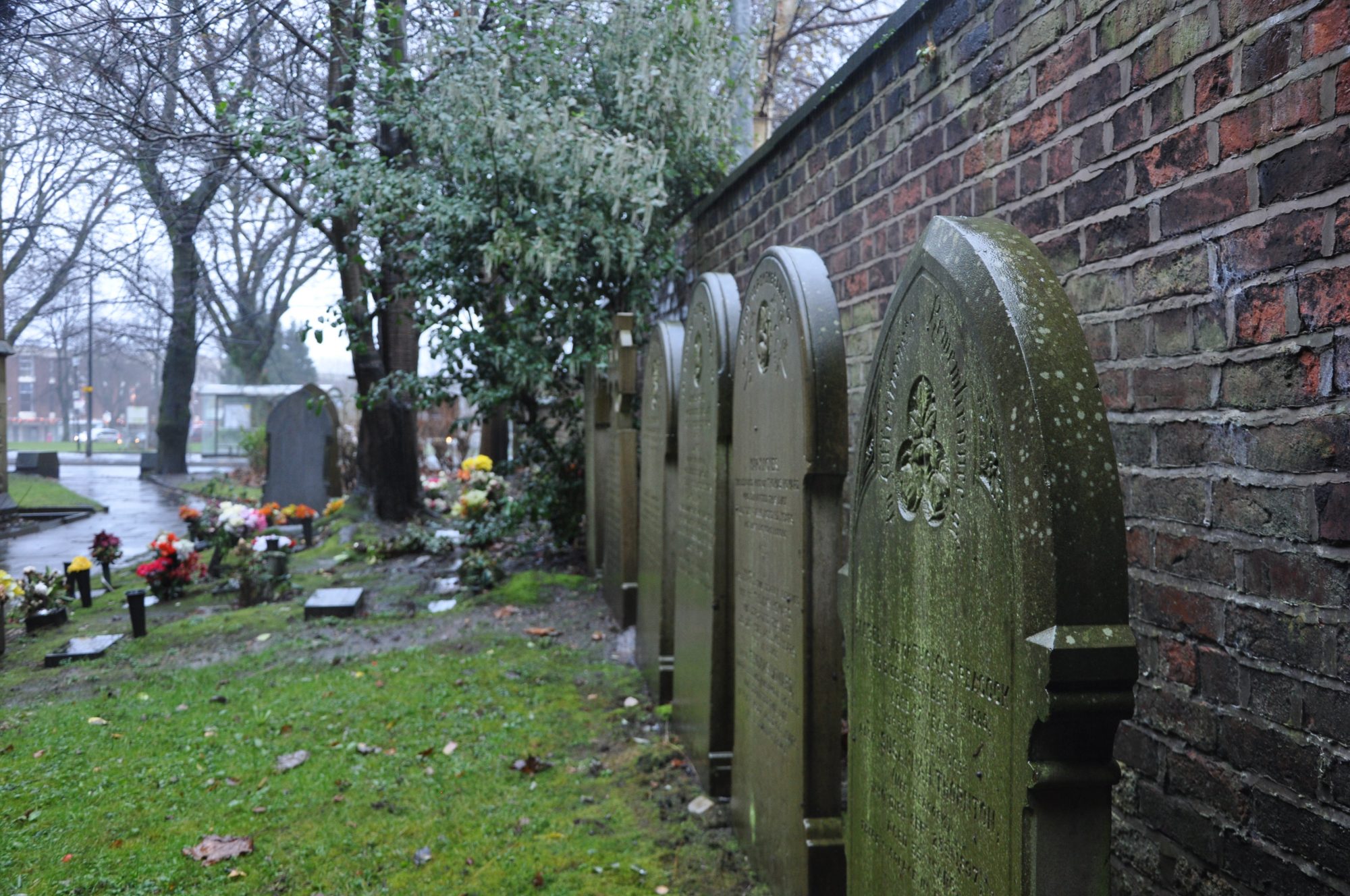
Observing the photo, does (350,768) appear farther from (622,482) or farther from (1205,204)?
(1205,204)

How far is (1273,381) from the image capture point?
1873mm

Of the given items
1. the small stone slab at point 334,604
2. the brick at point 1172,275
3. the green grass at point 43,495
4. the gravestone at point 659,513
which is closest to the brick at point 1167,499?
the brick at point 1172,275

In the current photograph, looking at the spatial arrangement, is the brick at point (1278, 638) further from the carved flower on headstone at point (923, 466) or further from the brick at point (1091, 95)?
the brick at point (1091, 95)

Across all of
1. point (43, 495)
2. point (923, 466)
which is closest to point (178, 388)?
point (43, 495)

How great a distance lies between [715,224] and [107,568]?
21.1 ft

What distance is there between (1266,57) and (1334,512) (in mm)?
929

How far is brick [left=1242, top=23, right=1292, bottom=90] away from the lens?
184 centimetres

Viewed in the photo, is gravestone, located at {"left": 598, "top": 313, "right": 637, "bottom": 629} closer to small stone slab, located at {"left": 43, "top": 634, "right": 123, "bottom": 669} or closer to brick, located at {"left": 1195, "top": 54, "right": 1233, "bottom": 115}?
small stone slab, located at {"left": 43, "top": 634, "right": 123, "bottom": 669}

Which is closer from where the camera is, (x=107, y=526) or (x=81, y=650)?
(x=81, y=650)

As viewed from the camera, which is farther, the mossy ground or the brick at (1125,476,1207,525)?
the mossy ground

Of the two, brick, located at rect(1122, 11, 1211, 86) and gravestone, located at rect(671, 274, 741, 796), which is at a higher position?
brick, located at rect(1122, 11, 1211, 86)

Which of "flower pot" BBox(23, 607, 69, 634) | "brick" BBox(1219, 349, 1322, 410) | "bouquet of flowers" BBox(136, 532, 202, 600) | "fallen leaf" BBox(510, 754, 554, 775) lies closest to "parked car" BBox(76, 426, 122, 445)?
"bouquet of flowers" BBox(136, 532, 202, 600)

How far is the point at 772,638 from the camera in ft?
9.59

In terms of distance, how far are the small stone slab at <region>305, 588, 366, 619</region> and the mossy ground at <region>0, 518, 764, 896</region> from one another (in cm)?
29
